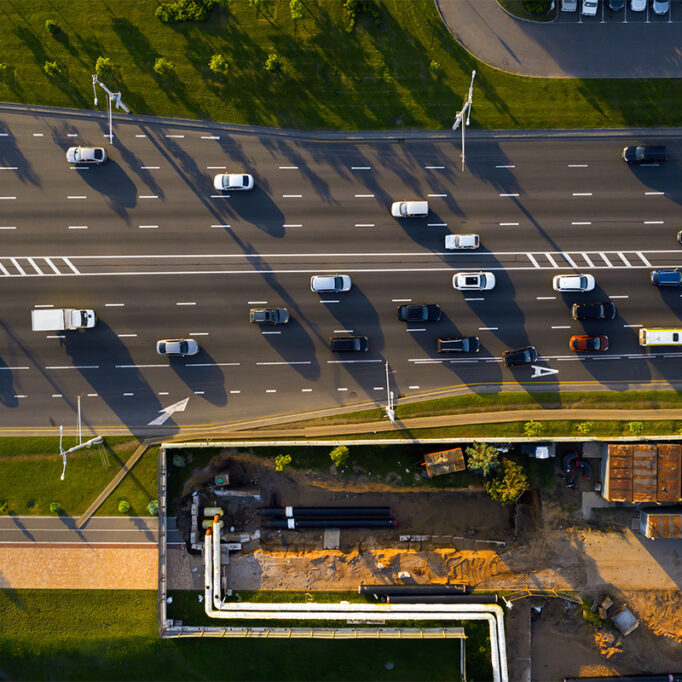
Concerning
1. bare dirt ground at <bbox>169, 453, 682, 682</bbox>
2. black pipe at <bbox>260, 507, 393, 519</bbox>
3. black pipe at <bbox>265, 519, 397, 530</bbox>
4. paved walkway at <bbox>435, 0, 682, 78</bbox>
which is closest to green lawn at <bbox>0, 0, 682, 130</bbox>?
paved walkway at <bbox>435, 0, 682, 78</bbox>

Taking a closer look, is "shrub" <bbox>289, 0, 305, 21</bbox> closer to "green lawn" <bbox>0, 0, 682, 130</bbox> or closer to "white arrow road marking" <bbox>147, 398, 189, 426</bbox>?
"green lawn" <bbox>0, 0, 682, 130</bbox>

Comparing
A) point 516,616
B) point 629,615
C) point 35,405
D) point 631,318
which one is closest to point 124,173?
point 35,405

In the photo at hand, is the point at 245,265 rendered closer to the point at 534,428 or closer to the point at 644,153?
the point at 534,428

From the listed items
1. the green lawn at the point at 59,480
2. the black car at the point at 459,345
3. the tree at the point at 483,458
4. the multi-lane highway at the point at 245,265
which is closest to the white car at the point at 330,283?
the multi-lane highway at the point at 245,265

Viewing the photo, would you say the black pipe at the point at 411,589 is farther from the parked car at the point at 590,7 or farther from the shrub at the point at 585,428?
the parked car at the point at 590,7

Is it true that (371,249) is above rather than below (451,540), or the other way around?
above

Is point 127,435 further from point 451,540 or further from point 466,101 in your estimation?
point 466,101


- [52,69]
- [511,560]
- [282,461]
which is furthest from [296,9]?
[511,560]
